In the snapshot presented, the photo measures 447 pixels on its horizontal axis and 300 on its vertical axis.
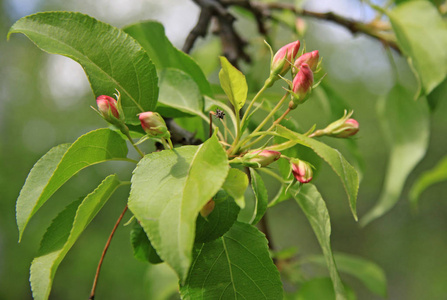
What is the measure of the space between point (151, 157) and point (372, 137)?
27.2 feet

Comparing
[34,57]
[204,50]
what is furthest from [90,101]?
[204,50]

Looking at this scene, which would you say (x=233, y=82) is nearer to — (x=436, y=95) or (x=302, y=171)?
(x=302, y=171)

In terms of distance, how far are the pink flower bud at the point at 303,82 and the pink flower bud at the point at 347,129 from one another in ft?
0.20

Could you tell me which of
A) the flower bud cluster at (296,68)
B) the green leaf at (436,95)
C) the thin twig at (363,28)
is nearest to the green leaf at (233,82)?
the flower bud cluster at (296,68)

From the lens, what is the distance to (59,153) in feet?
1.26

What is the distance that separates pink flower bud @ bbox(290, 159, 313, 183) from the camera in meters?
0.35

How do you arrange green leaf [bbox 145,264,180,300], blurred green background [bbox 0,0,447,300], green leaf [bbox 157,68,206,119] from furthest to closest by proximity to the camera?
blurred green background [bbox 0,0,447,300]
green leaf [bbox 145,264,180,300]
green leaf [bbox 157,68,206,119]

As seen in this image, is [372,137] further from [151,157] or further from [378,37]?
[151,157]

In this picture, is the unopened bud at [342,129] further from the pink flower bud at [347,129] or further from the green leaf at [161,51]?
A: the green leaf at [161,51]

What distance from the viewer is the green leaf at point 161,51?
520 mm

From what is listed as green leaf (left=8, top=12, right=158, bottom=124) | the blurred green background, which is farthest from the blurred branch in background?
the blurred green background

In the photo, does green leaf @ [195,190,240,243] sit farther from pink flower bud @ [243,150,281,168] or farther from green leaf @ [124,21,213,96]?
green leaf @ [124,21,213,96]

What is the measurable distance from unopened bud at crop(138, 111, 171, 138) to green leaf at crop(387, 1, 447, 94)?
44 centimetres

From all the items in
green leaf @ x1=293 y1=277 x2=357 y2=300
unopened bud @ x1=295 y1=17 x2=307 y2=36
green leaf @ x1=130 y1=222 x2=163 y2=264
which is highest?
green leaf @ x1=130 y1=222 x2=163 y2=264
